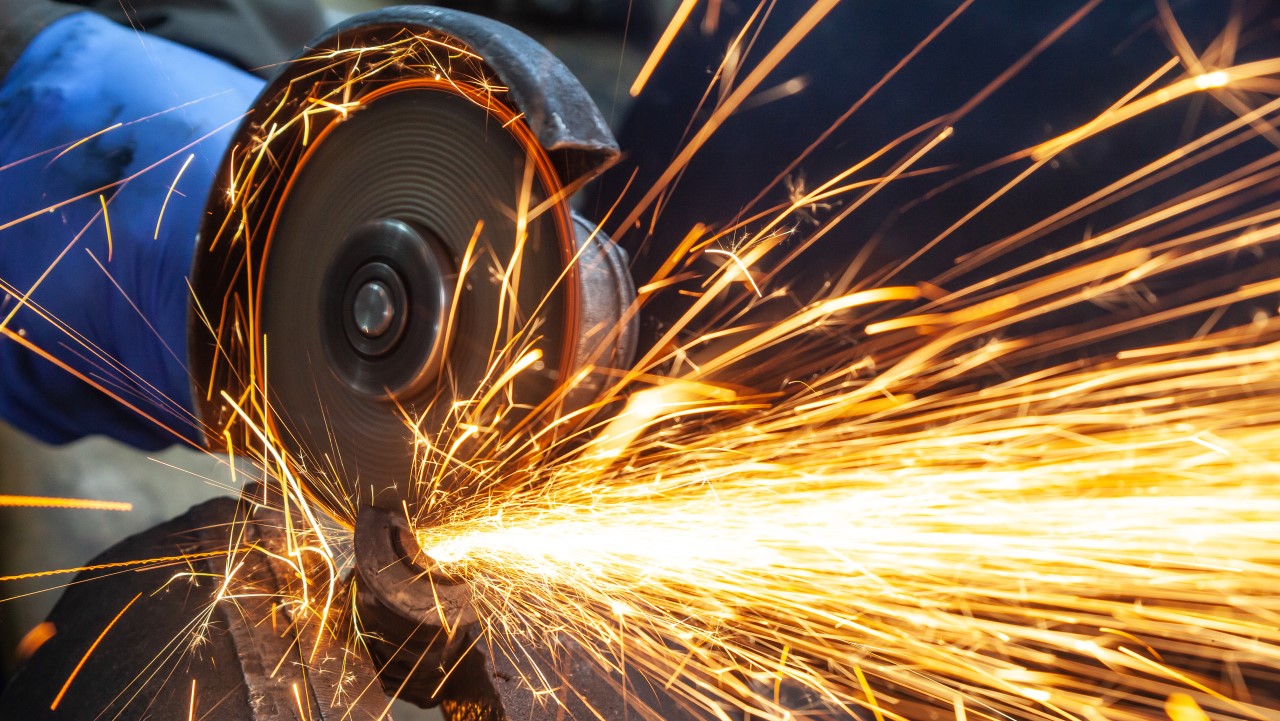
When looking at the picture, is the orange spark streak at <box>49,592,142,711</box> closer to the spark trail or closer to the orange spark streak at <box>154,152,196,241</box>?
the spark trail

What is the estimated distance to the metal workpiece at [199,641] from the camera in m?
1.07

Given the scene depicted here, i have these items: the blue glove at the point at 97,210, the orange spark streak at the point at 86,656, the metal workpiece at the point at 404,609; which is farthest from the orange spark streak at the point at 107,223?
the metal workpiece at the point at 404,609

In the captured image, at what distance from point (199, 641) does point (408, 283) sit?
1.71 feet

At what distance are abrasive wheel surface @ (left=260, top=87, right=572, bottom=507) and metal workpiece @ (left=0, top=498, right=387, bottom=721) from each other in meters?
0.16

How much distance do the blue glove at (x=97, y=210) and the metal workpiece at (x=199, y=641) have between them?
1.50 feet

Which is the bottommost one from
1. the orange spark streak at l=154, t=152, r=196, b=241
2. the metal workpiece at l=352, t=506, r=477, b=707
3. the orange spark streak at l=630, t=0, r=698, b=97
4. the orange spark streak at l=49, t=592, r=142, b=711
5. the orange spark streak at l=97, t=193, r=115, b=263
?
the orange spark streak at l=49, t=592, r=142, b=711

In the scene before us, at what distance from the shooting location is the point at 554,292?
106 centimetres

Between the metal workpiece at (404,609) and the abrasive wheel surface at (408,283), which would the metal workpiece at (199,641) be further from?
the abrasive wheel surface at (408,283)

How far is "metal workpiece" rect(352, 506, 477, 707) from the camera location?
1102 millimetres

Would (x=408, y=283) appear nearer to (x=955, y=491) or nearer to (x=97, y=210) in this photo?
(x=97, y=210)

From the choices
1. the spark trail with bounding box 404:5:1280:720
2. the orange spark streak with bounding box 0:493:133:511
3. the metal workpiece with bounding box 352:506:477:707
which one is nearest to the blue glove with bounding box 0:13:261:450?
the orange spark streak with bounding box 0:493:133:511

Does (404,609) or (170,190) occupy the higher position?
(170,190)

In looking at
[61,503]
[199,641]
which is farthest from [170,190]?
[199,641]

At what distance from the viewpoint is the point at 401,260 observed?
1.14m
